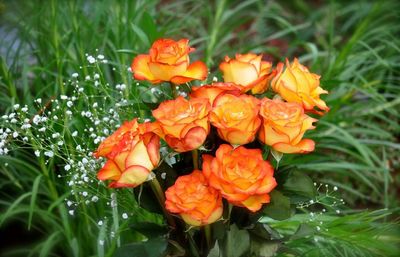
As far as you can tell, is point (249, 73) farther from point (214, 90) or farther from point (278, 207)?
point (278, 207)

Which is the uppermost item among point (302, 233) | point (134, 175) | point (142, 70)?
point (142, 70)

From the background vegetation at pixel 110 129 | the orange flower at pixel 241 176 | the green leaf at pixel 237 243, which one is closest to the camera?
the orange flower at pixel 241 176

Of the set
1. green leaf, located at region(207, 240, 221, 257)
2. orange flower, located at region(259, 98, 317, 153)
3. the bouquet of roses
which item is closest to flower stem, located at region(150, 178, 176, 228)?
the bouquet of roses

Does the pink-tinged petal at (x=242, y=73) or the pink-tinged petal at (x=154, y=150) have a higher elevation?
the pink-tinged petal at (x=242, y=73)

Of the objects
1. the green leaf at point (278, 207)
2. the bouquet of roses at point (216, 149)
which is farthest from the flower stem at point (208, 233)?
the green leaf at point (278, 207)

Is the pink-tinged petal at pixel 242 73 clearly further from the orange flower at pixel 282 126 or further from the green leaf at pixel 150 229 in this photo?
the green leaf at pixel 150 229

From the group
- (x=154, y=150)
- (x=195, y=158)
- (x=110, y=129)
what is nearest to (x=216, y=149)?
(x=195, y=158)

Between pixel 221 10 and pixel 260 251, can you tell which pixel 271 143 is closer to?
pixel 260 251

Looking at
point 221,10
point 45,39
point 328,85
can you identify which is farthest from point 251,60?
point 221,10

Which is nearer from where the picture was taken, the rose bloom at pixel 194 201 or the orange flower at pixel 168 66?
the rose bloom at pixel 194 201
